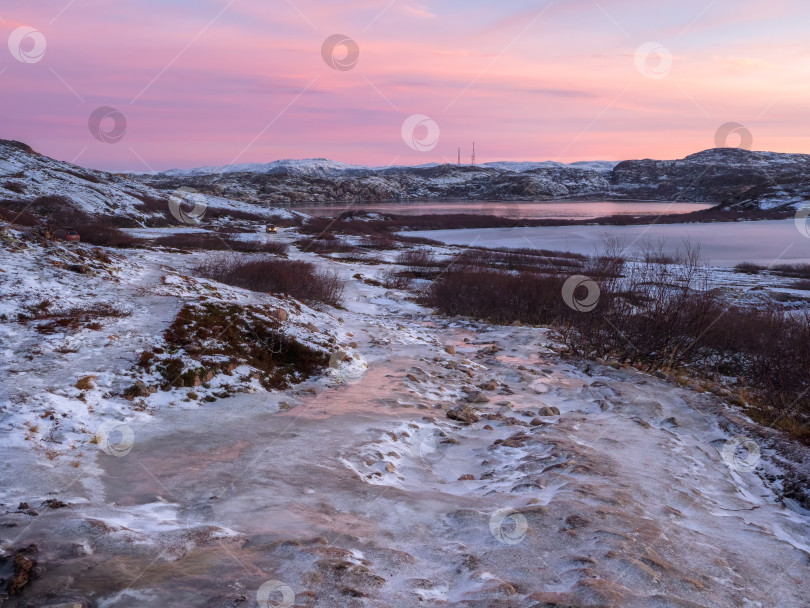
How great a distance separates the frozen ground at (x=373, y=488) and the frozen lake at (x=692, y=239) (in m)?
33.4

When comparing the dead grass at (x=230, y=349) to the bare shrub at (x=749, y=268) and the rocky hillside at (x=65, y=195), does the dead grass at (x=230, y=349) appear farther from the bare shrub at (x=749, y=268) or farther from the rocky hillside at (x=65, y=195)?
the bare shrub at (x=749, y=268)

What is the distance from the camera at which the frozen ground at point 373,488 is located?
3.71m

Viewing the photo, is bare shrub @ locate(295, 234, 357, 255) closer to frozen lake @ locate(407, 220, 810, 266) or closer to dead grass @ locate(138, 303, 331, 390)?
frozen lake @ locate(407, 220, 810, 266)

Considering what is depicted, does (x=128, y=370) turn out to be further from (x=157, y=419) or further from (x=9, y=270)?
(x=9, y=270)

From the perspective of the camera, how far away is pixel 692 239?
180 ft

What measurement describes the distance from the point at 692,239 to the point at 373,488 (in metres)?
58.6

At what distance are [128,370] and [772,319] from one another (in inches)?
676

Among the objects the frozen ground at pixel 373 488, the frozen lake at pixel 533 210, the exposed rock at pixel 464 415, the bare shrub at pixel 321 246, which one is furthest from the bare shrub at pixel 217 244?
the frozen lake at pixel 533 210

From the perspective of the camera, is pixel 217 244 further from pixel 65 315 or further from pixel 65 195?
pixel 65 315

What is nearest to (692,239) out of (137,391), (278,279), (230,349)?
(278,279)

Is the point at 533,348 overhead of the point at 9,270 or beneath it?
beneath

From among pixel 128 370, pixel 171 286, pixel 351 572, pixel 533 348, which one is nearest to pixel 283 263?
pixel 171 286

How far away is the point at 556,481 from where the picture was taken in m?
5.99

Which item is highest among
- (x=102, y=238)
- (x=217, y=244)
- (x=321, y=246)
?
(x=102, y=238)
